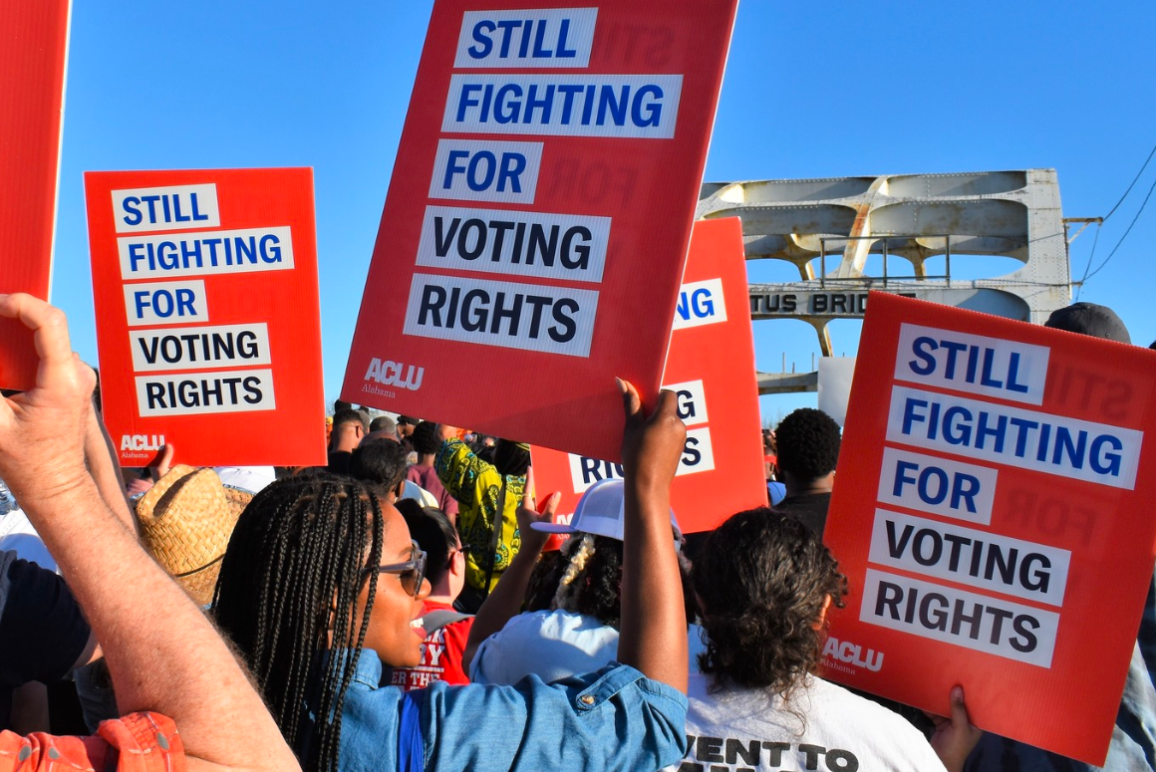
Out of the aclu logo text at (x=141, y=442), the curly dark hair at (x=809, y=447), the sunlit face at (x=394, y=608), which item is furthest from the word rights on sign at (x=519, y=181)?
the curly dark hair at (x=809, y=447)

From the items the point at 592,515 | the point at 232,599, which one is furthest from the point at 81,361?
the point at 592,515

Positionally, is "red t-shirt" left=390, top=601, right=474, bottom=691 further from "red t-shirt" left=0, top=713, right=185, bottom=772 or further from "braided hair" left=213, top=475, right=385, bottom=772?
"red t-shirt" left=0, top=713, right=185, bottom=772

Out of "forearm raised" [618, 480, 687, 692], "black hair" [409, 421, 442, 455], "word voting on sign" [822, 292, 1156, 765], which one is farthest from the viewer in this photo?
"black hair" [409, 421, 442, 455]

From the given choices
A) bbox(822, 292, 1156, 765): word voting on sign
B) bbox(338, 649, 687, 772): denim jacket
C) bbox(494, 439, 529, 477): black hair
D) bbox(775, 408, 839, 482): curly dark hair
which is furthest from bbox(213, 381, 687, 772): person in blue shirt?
bbox(494, 439, 529, 477): black hair

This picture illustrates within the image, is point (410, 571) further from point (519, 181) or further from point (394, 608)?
point (519, 181)

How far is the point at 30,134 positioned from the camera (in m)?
1.69

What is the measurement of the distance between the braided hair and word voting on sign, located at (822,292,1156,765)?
134cm

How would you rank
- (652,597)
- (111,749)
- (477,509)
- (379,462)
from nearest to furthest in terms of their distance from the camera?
(111,749), (652,597), (379,462), (477,509)

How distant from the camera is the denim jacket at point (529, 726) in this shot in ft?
4.69

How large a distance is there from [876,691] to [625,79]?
164 cm

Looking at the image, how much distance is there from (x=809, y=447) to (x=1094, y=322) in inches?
66.2

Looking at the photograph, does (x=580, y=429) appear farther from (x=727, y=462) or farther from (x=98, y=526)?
(x=727, y=462)

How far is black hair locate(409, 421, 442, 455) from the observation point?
23.0 ft

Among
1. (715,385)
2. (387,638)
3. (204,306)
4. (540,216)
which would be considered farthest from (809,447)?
(387,638)
